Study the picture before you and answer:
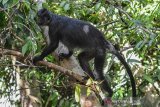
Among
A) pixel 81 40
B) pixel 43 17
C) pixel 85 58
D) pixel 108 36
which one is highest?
pixel 43 17

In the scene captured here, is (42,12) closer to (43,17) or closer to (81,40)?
(43,17)

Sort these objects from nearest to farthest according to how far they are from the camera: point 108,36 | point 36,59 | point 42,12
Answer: point 36,59 → point 42,12 → point 108,36

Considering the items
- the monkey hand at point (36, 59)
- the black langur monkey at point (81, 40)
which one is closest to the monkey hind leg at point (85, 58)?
the black langur monkey at point (81, 40)

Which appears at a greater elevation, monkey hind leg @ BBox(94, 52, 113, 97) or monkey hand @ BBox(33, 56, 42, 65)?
monkey hand @ BBox(33, 56, 42, 65)

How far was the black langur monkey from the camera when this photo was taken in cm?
398

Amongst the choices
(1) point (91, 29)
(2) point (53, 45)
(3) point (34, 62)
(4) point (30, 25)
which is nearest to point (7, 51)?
(3) point (34, 62)

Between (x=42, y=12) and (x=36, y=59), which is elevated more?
(x=42, y=12)

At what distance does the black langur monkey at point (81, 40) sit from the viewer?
398cm

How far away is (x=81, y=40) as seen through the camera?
4184mm

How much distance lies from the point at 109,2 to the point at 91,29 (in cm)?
39

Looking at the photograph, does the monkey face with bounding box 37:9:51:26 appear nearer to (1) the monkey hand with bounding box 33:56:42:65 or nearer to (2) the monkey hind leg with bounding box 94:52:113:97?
(1) the monkey hand with bounding box 33:56:42:65

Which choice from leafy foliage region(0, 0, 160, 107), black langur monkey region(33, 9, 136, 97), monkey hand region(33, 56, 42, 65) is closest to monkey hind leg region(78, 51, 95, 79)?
black langur monkey region(33, 9, 136, 97)

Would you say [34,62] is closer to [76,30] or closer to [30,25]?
[30,25]

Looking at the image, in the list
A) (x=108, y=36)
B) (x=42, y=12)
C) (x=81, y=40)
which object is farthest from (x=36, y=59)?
(x=108, y=36)
